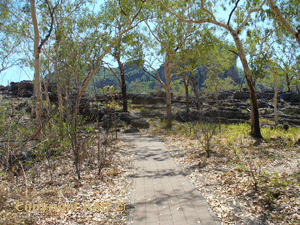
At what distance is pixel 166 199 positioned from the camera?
4543 mm

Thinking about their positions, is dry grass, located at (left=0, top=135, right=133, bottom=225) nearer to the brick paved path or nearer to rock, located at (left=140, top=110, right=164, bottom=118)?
the brick paved path

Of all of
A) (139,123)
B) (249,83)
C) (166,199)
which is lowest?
(166,199)

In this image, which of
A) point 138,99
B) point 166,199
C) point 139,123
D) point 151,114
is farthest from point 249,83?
point 138,99

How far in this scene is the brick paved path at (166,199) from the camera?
377cm

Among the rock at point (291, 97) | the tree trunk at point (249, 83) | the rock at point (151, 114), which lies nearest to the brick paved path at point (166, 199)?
the tree trunk at point (249, 83)

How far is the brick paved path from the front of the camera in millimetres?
3769

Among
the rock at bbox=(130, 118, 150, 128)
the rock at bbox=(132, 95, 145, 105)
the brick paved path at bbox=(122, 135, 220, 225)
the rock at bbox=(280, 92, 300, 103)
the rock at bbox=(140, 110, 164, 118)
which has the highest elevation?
the rock at bbox=(132, 95, 145, 105)

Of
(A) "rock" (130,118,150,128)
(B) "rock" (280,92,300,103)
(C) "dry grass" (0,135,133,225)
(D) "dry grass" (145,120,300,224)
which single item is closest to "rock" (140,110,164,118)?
(A) "rock" (130,118,150,128)

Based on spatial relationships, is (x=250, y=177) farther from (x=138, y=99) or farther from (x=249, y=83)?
(x=138, y=99)

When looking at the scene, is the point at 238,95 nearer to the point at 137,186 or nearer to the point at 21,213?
the point at 137,186

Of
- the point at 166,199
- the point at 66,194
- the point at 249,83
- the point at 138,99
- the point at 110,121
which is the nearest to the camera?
the point at 166,199

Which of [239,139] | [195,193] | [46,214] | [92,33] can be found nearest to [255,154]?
[239,139]

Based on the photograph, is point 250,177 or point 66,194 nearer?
point 66,194

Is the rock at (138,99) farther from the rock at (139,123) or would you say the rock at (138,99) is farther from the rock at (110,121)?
the rock at (110,121)
